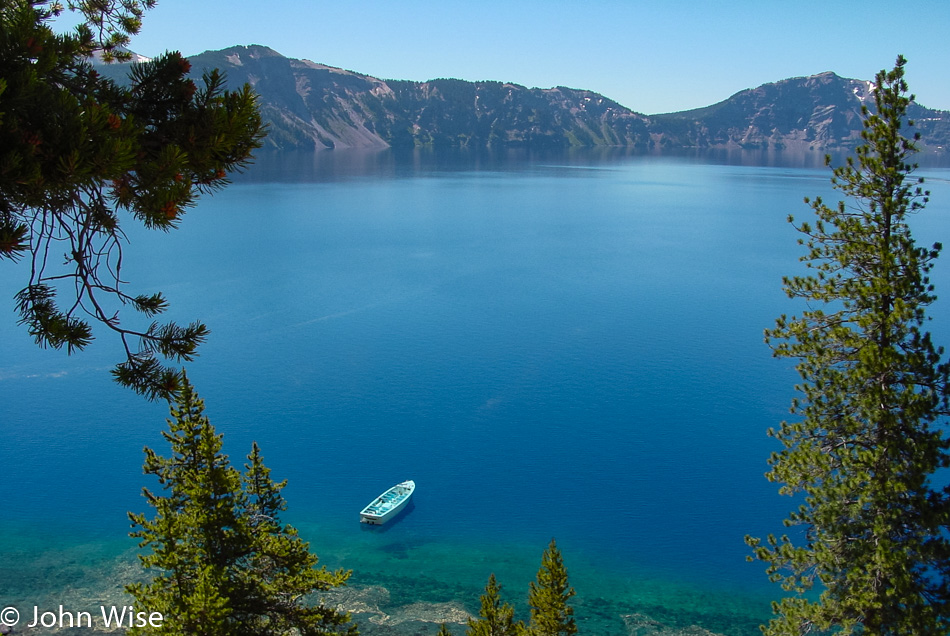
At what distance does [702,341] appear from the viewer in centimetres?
5488

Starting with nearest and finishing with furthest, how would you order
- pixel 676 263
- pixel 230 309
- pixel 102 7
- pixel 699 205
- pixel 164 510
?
pixel 102 7 < pixel 164 510 < pixel 230 309 < pixel 676 263 < pixel 699 205

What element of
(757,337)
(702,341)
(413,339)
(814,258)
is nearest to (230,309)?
(413,339)

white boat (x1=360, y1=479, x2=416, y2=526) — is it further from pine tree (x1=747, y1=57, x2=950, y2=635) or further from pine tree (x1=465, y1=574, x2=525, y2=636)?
pine tree (x1=747, y1=57, x2=950, y2=635)

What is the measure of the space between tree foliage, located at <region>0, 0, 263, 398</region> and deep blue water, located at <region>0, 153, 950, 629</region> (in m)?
26.8

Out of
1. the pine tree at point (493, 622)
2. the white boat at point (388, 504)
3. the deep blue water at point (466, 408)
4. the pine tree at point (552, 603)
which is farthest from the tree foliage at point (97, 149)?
the white boat at point (388, 504)

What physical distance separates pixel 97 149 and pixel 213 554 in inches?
469

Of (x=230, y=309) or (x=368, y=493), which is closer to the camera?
(x=368, y=493)

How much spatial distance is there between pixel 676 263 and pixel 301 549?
7169 centimetres

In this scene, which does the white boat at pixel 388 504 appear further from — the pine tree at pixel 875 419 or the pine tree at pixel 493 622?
the pine tree at pixel 875 419

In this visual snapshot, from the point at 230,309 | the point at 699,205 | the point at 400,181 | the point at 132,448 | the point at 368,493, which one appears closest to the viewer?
the point at 368,493

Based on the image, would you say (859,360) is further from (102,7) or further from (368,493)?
(368,493)

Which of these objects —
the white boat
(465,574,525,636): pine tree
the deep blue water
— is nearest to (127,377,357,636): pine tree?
(465,574,525,636): pine tree

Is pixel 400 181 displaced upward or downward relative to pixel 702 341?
upward

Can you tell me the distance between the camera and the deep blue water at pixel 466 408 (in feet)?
111
